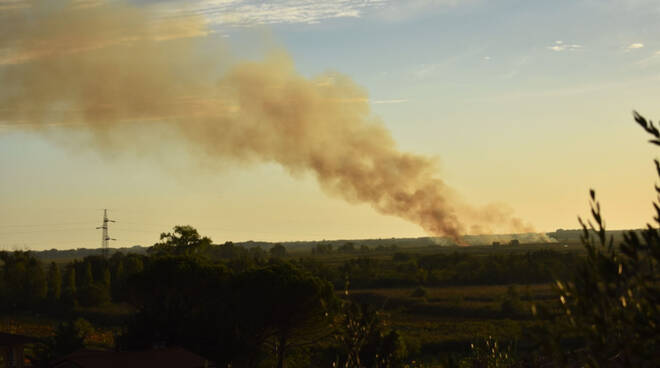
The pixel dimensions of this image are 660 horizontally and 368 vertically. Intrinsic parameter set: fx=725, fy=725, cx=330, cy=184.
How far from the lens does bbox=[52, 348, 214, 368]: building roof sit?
136 feet

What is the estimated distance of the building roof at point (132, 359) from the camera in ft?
136

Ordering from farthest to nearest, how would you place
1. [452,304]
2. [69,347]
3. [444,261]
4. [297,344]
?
1. [444,261]
2. [452,304]
3. [297,344]
4. [69,347]

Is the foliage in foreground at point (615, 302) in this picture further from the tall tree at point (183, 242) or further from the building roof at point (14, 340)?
the tall tree at point (183, 242)

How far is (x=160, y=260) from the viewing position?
2376 inches

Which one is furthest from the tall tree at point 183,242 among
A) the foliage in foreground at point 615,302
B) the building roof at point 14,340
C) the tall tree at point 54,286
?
the foliage in foreground at point 615,302

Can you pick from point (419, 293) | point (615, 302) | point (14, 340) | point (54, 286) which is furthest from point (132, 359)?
point (54, 286)

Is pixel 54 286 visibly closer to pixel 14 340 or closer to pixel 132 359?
pixel 14 340

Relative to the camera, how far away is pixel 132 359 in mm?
42875

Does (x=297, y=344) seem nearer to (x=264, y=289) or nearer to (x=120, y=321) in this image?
(x=264, y=289)

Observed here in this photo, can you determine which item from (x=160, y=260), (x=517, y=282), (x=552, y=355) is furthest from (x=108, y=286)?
(x=552, y=355)

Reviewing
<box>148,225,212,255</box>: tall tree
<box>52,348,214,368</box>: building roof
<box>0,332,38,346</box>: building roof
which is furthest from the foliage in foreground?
<box>148,225,212,255</box>: tall tree

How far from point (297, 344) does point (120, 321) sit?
5077cm

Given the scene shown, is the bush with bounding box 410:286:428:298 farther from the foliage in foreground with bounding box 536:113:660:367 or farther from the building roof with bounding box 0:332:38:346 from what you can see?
the foliage in foreground with bounding box 536:113:660:367

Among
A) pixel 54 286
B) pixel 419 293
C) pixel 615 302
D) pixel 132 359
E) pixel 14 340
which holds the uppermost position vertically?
pixel 615 302
